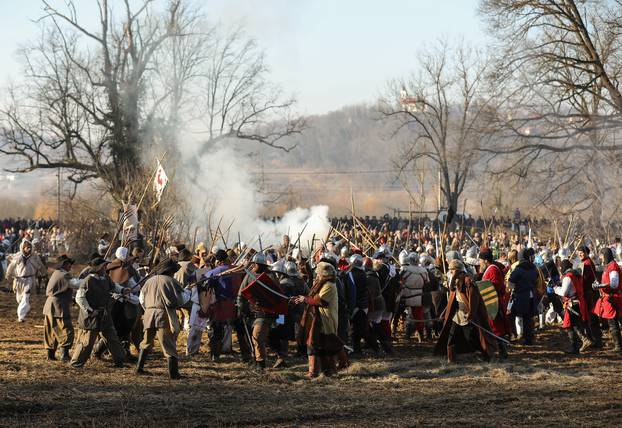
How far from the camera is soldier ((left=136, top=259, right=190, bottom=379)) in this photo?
12602mm

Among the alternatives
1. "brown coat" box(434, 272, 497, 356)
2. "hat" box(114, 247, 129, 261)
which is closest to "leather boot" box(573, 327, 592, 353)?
"brown coat" box(434, 272, 497, 356)

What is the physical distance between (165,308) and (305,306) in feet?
9.03

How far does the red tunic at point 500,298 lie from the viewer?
15289 millimetres

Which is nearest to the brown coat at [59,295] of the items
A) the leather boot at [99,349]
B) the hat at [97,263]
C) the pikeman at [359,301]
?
the leather boot at [99,349]

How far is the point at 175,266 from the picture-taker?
12742mm

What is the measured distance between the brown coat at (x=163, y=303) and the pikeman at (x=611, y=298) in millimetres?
7344

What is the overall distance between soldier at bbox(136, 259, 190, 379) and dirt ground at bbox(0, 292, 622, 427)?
1.49 ft

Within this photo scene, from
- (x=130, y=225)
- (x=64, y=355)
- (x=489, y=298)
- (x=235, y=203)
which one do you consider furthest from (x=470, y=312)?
(x=235, y=203)

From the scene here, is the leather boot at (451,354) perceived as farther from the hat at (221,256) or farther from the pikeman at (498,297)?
the hat at (221,256)

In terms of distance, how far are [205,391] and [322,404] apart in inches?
68.1

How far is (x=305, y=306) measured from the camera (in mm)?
14578

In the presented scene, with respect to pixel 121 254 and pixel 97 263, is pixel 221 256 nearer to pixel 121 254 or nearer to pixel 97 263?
pixel 121 254

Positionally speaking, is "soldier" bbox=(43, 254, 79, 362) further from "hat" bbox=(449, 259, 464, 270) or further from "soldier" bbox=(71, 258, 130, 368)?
"hat" bbox=(449, 259, 464, 270)

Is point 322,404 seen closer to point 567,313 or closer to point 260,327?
point 260,327
